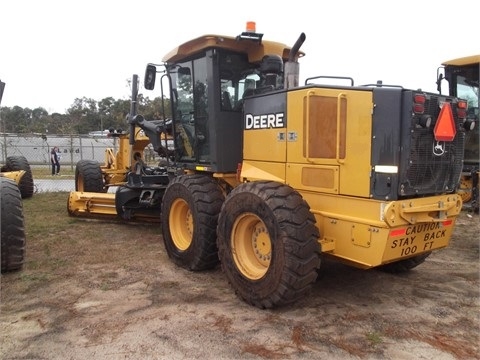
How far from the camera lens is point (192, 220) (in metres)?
5.57

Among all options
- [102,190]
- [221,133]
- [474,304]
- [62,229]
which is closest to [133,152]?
[102,190]

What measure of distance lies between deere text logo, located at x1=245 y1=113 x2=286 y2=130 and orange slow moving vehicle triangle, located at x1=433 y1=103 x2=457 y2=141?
4.71 feet

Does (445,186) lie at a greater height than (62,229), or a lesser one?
greater

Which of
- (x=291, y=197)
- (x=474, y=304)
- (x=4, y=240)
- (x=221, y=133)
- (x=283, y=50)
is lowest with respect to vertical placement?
(x=474, y=304)

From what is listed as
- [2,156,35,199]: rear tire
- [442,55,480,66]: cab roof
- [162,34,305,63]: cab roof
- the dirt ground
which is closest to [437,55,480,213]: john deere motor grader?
[442,55,480,66]: cab roof

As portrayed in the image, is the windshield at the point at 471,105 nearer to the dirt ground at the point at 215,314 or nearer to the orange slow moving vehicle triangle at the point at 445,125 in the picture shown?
the dirt ground at the point at 215,314

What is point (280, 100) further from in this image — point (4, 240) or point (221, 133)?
point (4, 240)

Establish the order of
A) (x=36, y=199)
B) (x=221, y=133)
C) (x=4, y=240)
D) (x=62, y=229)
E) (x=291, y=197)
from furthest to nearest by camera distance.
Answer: (x=36, y=199) → (x=62, y=229) → (x=221, y=133) → (x=4, y=240) → (x=291, y=197)

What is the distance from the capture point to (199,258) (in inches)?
207

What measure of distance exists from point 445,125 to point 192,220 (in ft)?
10.1

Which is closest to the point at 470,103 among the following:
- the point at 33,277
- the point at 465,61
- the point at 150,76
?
the point at 465,61

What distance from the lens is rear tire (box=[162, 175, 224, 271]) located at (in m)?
5.21

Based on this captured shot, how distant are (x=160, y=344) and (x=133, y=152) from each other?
21.1 ft

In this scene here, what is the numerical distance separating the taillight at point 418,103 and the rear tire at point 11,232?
4.34 m
